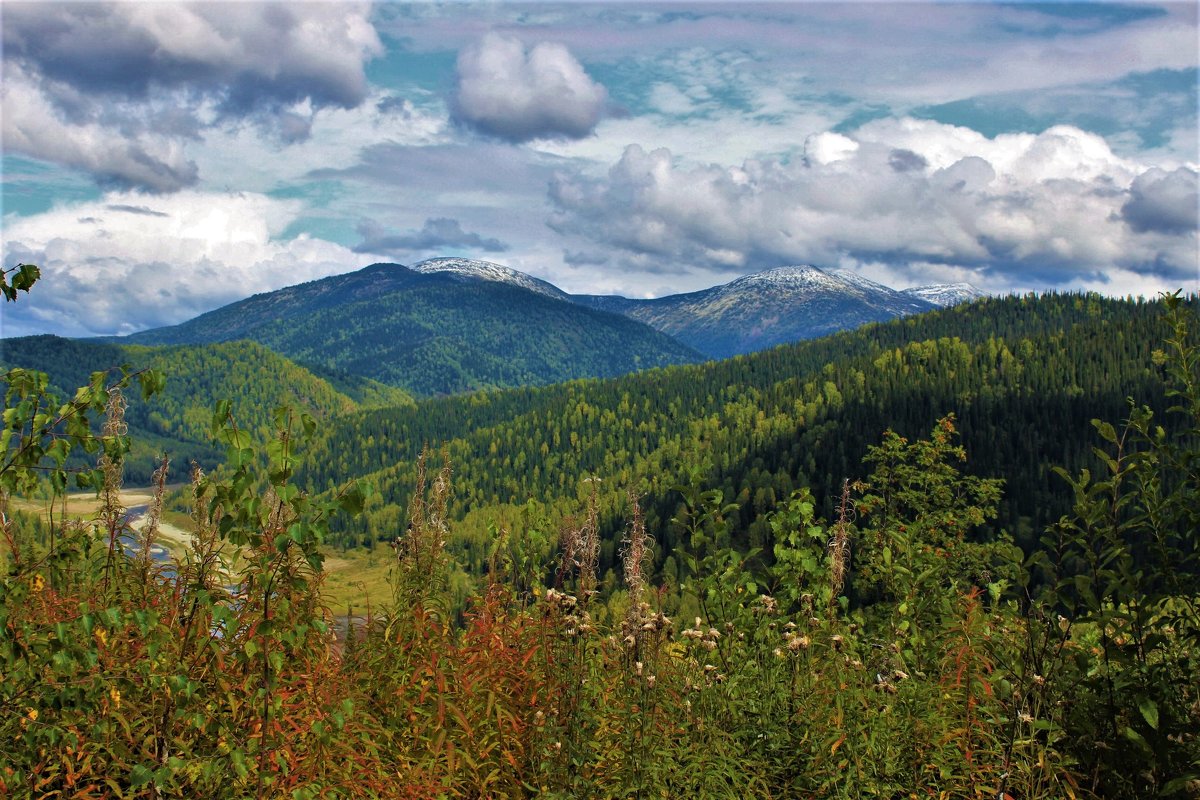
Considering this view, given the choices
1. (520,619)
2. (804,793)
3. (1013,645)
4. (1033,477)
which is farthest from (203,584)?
Answer: (1033,477)

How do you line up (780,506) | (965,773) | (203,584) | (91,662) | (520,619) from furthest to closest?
(780,506)
(520,619)
(965,773)
(203,584)
(91,662)

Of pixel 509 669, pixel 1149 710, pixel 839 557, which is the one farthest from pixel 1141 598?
pixel 509 669

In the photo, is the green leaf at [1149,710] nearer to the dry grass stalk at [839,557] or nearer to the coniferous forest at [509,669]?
the coniferous forest at [509,669]

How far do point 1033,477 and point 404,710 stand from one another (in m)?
186

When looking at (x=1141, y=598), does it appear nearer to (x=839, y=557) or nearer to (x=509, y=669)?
Result: (x=839, y=557)

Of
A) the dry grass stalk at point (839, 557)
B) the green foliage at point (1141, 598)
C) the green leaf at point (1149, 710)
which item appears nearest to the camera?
the green leaf at point (1149, 710)

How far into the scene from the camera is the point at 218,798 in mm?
5801

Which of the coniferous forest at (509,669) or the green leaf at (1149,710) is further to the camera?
the green leaf at (1149,710)

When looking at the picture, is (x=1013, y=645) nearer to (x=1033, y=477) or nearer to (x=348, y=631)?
(x=348, y=631)

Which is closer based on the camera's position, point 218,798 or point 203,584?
point 218,798

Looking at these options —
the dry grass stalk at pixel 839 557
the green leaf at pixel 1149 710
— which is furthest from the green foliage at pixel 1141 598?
the dry grass stalk at pixel 839 557

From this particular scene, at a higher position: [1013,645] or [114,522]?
[114,522]

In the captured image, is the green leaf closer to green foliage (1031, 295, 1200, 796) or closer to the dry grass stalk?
green foliage (1031, 295, 1200, 796)

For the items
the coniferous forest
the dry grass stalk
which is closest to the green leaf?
the coniferous forest
